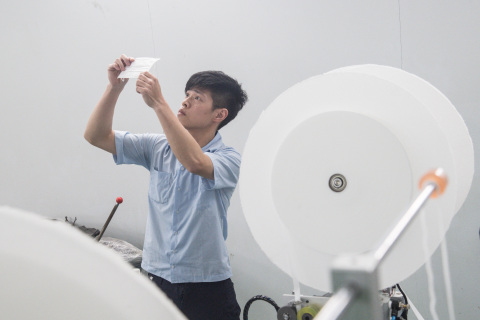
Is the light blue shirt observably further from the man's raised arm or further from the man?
the man's raised arm

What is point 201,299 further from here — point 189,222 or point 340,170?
A: point 340,170

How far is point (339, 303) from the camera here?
1.02 ft

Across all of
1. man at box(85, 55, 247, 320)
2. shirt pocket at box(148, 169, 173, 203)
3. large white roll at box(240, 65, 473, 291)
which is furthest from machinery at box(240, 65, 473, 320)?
shirt pocket at box(148, 169, 173, 203)

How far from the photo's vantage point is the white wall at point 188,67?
201 cm

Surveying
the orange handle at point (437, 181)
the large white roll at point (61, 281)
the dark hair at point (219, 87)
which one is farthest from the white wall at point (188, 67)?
the large white roll at point (61, 281)

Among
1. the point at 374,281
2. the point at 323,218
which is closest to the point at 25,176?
the point at 323,218

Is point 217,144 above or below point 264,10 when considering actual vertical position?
below

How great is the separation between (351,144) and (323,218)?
0.15 metres

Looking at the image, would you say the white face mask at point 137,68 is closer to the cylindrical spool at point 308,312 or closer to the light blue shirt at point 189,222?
the light blue shirt at point 189,222

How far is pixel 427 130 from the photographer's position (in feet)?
2.65

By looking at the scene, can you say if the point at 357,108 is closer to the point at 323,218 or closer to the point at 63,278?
the point at 323,218

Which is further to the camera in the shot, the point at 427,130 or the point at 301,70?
the point at 301,70

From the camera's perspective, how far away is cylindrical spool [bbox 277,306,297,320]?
1.04 m

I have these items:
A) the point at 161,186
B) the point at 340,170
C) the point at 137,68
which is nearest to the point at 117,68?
the point at 137,68
